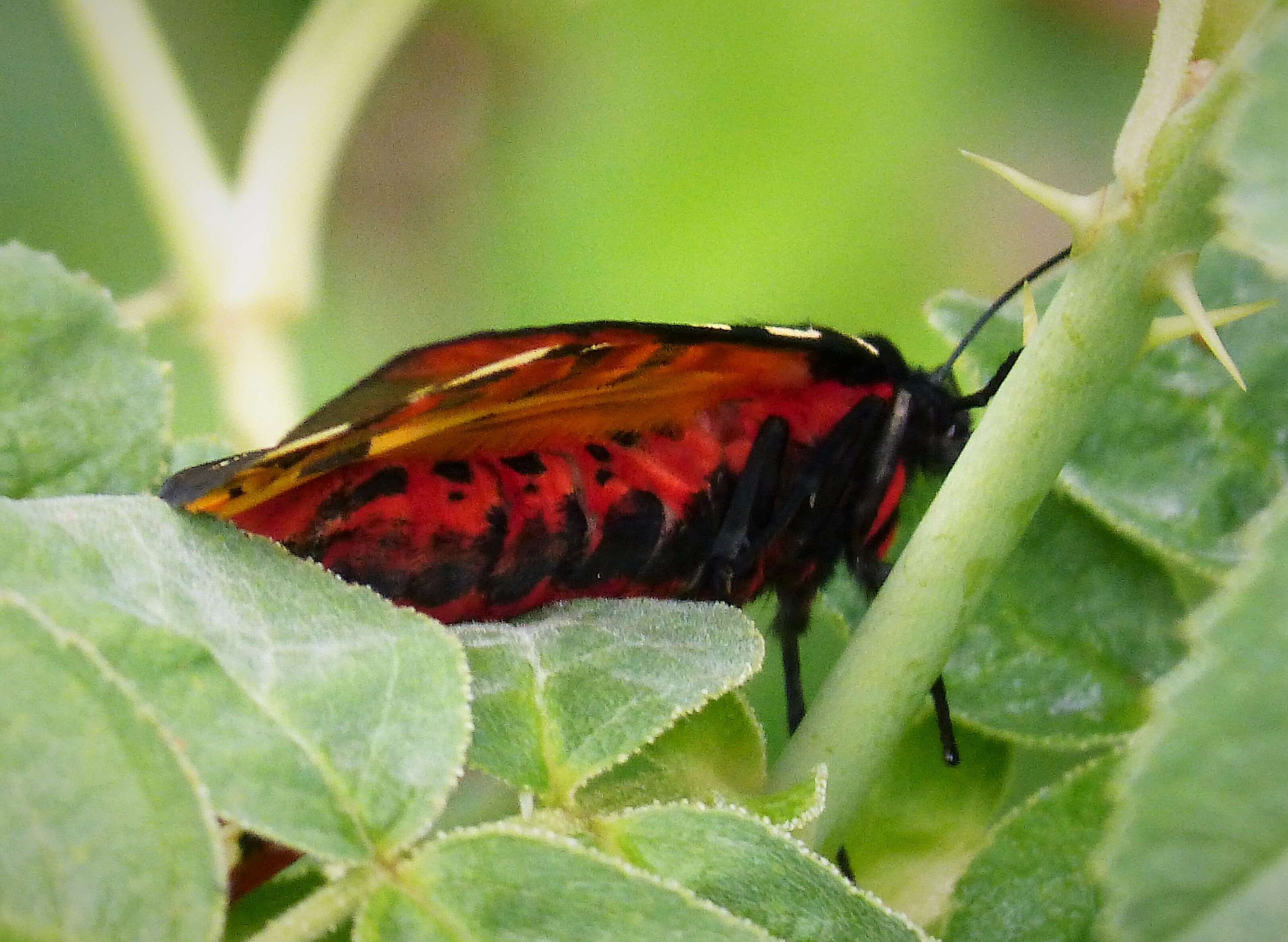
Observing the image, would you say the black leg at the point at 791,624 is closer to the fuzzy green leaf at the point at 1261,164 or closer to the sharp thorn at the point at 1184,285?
the sharp thorn at the point at 1184,285

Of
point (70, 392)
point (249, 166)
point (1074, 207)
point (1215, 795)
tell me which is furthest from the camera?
point (249, 166)

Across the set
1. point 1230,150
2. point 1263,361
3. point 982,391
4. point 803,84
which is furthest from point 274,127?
point 1230,150

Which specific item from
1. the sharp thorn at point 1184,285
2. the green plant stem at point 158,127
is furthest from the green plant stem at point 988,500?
the green plant stem at point 158,127

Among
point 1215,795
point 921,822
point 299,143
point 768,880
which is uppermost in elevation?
point 299,143

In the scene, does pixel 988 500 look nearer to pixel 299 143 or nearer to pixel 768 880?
pixel 768 880

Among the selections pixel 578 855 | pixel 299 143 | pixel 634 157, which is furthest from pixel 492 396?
pixel 634 157

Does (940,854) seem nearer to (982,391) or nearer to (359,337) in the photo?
(982,391)
